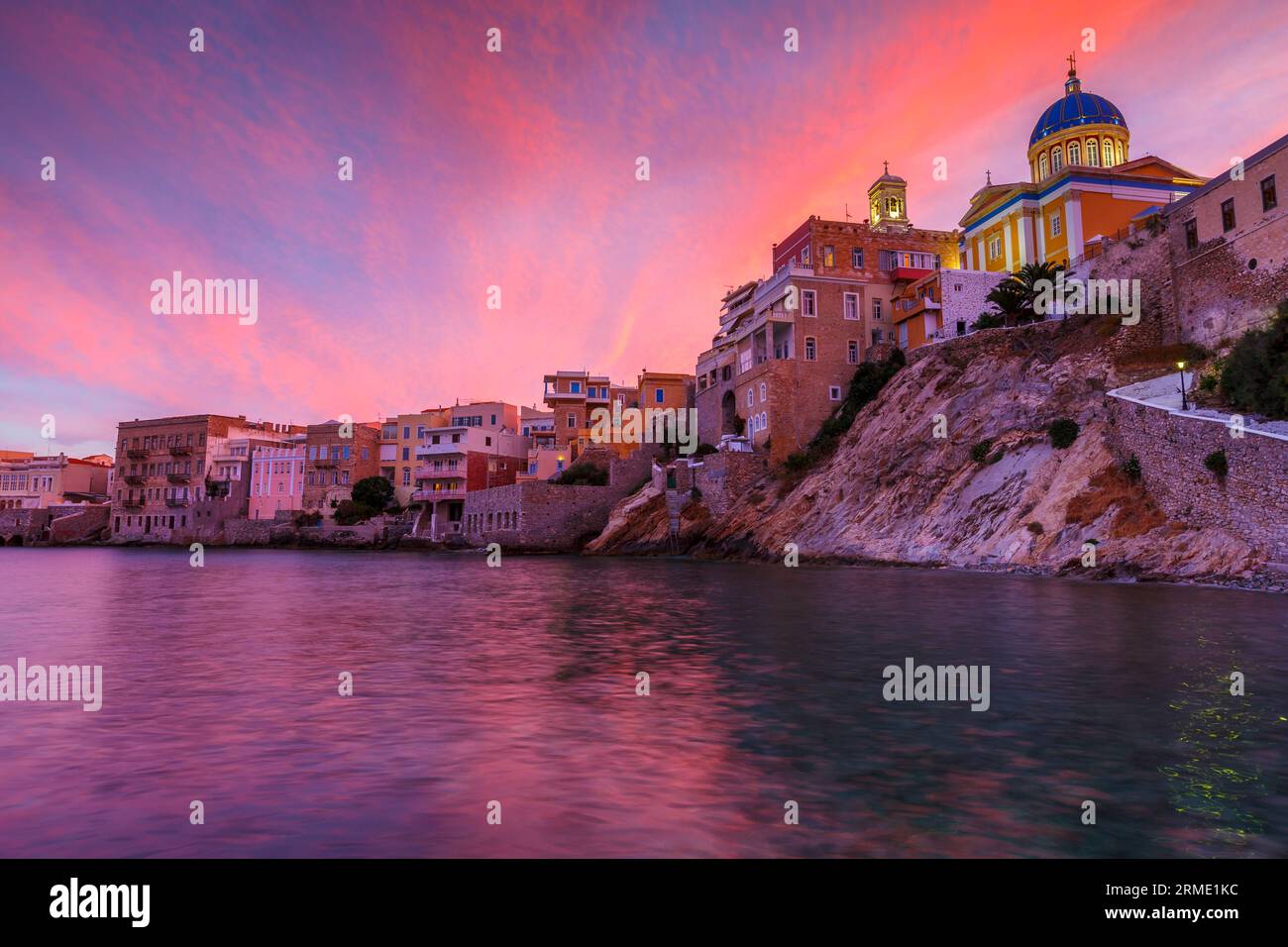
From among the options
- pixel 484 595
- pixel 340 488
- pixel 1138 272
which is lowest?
pixel 484 595

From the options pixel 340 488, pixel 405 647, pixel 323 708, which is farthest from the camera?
pixel 340 488

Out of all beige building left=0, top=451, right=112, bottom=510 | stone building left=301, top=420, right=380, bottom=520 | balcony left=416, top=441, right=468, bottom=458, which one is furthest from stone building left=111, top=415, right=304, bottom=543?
balcony left=416, top=441, right=468, bottom=458

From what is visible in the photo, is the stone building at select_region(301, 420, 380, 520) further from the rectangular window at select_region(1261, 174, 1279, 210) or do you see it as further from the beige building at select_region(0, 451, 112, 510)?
the rectangular window at select_region(1261, 174, 1279, 210)

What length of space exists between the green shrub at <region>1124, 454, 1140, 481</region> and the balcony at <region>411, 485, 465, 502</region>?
58.1 meters

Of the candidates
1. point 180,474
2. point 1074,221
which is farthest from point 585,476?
point 180,474

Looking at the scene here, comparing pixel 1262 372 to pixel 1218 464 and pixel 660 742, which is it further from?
pixel 660 742

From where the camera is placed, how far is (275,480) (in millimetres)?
87688

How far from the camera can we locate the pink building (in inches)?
3393

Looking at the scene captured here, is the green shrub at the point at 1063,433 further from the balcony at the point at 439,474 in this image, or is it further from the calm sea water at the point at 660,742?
the balcony at the point at 439,474

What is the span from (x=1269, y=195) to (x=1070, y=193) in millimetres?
20420

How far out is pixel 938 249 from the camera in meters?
59.4
